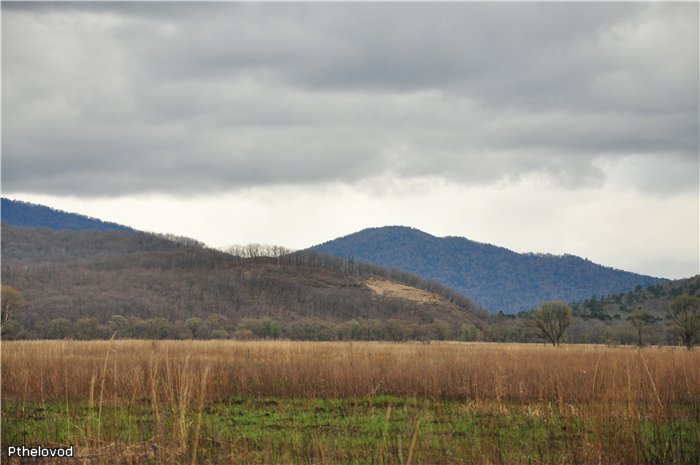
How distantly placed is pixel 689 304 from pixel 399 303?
88.2m

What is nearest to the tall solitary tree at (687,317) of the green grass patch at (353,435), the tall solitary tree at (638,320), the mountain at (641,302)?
the tall solitary tree at (638,320)

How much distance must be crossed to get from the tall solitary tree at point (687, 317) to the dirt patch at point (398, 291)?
93.0 metres

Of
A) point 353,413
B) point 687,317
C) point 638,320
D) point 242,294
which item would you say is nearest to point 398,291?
point 242,294

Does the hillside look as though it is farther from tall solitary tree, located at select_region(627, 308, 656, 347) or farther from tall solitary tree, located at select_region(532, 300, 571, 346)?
tall solitary tree, located at select_region(627, 308, 656, 347)

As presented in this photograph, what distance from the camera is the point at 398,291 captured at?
168875 millimetres

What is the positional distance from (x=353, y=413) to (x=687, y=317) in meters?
54.5

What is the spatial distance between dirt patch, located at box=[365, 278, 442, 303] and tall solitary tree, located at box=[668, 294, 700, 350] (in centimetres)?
9303

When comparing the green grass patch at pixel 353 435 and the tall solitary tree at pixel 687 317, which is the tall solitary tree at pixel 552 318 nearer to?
the tall solitary tree at pixel 687 317

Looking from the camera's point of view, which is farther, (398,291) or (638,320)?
(398,291)

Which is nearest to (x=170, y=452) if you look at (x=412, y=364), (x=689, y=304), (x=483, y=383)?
(x=483, y=383)

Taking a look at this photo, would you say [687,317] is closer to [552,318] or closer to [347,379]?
[552,318]

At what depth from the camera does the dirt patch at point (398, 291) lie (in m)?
164

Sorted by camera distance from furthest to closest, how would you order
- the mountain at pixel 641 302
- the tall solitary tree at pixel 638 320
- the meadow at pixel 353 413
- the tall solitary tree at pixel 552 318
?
the mountain at pixel 641 302, the tall solitary tree at pixel 638 320, the tall solitary tree at pixel 552 318, the meadow at pixel 353 413

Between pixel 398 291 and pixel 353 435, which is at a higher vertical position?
pixel 398 291
